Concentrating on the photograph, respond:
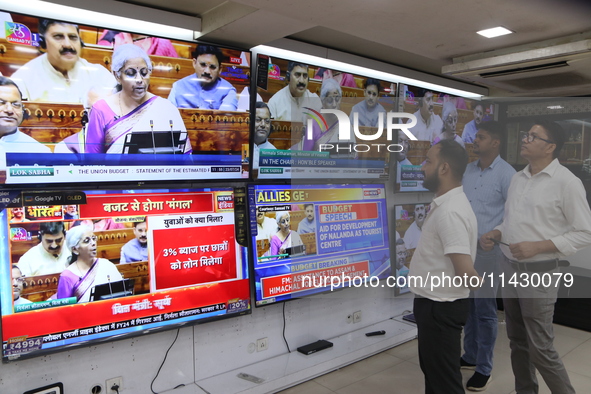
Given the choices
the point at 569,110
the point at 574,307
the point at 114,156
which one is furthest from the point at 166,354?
the point at 574,307

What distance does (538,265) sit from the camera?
231cm

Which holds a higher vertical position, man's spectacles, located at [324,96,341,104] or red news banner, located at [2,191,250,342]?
man's spectacles, located at [324,96,341,104]

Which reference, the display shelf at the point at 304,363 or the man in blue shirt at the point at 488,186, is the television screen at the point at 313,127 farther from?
the display shelf at the point at 304,363

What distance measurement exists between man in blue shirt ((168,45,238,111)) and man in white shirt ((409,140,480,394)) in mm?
1427

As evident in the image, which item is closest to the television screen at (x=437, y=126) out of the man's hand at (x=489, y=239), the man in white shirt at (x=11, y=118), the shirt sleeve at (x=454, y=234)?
the shirt sleeve at (x=454, y=234)

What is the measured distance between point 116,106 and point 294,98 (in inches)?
50.1

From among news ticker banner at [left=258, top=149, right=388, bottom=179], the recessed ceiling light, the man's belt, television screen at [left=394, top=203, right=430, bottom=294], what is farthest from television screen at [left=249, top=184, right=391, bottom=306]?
the recessed ceiling light

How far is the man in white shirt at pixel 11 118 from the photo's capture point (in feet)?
7.23

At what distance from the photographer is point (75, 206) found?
2.45 metres

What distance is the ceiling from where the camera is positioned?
2164 millimetres

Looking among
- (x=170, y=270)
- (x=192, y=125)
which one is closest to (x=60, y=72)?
(x=192, y=125)

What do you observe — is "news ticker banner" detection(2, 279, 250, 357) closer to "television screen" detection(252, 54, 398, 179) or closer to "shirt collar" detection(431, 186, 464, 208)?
"television screen" detection(252, 54, 398, 179)

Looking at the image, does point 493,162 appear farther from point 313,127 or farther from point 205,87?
point 205,87

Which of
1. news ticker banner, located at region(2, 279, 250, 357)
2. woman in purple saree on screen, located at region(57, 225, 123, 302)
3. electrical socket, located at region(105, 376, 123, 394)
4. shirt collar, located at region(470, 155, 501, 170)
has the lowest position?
electrical socket, located at region(105, 376, 123, 394)
